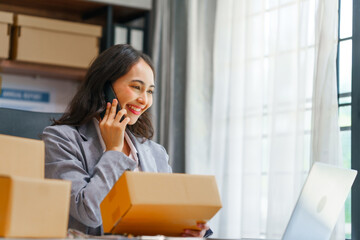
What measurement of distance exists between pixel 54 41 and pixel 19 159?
2083 mm

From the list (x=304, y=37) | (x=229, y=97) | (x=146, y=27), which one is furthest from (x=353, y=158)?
(x=146, y=27)

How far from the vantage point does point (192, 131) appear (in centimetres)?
297

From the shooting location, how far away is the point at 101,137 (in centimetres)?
190

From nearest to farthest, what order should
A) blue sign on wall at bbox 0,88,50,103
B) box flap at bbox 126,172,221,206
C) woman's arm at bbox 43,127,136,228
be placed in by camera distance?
1. box flap at bbox 126,172,221,206
2. woman's arm at bbox 43,127,136,228
3. blue sign on wall at bbox 0,88,50,103

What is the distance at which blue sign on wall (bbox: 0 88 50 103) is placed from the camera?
3.33m

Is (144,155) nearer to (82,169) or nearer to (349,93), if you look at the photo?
(82,169)

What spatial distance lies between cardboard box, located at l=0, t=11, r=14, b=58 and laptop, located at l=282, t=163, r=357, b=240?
2.12m

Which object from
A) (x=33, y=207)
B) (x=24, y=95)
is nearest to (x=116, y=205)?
(x=33, y=207)

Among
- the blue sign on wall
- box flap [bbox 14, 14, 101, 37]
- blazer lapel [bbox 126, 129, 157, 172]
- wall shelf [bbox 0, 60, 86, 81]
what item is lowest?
blazer lapel [bbox 126, 129, 157, 172]

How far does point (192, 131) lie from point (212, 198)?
172cm

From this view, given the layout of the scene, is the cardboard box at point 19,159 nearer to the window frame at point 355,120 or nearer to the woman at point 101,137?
the woman at point 101,137

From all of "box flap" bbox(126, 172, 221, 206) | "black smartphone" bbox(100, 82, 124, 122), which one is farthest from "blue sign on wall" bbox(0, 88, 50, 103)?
"box flap" bbox(126, 172, 221, 206)

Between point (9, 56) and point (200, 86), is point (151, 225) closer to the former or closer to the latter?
point (200, 86)

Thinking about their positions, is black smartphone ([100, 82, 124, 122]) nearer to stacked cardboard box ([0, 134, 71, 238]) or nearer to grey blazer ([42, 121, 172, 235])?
grey blazer ([42, 121, 172, 235])
